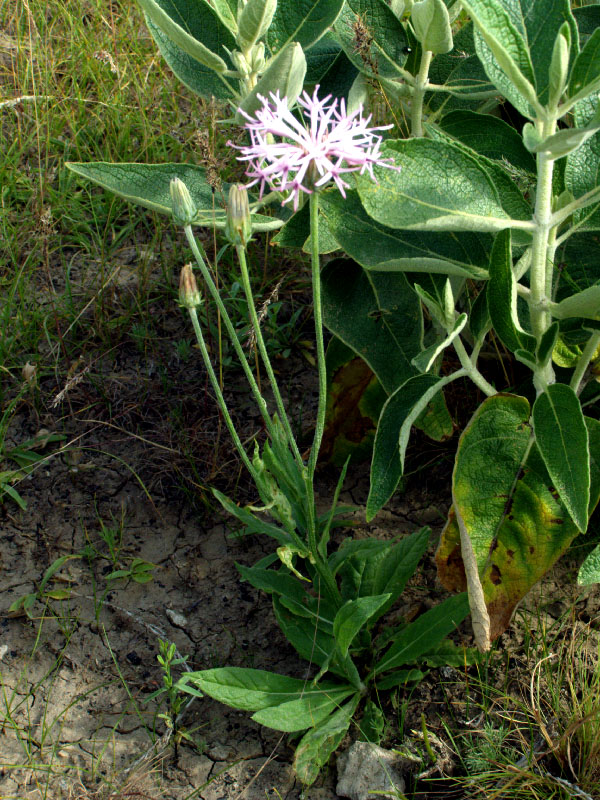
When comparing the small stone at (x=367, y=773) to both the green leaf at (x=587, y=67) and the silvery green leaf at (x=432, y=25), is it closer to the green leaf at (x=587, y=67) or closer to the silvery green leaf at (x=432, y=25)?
the green leaf at (x=587, y=67)

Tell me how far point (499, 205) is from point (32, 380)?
142 centimetres

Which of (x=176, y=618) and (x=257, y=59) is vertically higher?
(x=257, y=59)

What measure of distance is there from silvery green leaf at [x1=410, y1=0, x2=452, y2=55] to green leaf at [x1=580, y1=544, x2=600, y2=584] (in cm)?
103

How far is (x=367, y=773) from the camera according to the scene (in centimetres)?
153

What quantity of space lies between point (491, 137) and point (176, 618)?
1.35m

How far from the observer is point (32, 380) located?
2.21 m

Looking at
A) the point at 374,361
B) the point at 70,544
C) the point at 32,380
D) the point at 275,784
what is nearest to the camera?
the point at 275,784

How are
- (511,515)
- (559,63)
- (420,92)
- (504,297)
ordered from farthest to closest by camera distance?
(420,92), (511,515), (504,297), (559,63)

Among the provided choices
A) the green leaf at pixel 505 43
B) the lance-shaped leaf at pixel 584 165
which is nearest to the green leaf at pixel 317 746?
the lance-shaped leaf at pixel 584 165

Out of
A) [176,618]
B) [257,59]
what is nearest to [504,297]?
[257,59]

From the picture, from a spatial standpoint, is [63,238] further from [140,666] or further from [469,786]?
[469,786]

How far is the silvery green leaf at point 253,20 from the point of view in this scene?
57.1 inches

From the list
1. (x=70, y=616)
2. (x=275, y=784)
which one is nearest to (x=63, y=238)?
(x=70, y=616)

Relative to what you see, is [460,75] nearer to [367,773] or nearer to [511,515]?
[511,515]
